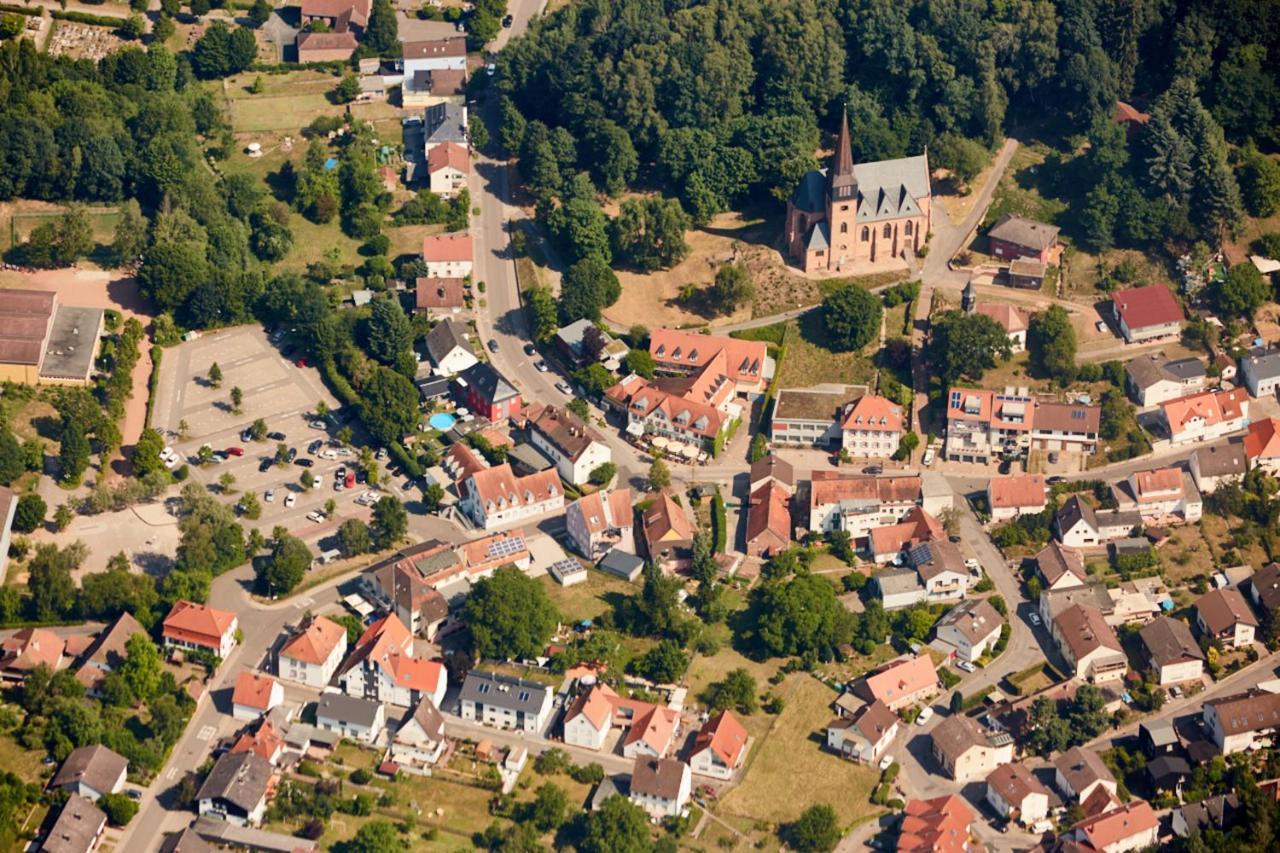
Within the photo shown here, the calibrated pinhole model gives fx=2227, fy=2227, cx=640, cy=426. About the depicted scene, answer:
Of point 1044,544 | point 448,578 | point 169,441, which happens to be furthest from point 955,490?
point 169,441

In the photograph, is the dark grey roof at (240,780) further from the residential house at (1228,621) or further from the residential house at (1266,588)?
the residential house at (1266,588)

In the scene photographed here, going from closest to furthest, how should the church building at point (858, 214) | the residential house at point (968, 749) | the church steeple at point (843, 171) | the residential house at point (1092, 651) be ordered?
the residential house at point (968, 749)
the residential house at point (1092, 651)
the church steeple at point (843, 171)
the church building at point (858, 214)

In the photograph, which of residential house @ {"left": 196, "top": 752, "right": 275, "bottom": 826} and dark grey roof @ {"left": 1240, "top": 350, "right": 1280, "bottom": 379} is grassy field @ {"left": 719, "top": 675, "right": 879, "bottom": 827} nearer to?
residential house @ {"left": 196, "top": 752, "right": 275, "bottom": 826}

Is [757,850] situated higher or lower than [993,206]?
lower

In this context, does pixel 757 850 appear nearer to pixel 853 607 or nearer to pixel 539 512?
pixel 853 607

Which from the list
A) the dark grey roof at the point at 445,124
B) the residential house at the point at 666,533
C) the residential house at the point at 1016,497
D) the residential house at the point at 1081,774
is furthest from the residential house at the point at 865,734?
the dark grey roof at the point at 445,124

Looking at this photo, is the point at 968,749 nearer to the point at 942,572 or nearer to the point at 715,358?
the point at 942,572

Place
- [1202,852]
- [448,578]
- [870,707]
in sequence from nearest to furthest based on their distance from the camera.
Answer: [1202,852] → [870,707] → [448,578]

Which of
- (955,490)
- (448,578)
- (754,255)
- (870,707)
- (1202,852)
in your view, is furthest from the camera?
(754,255)
